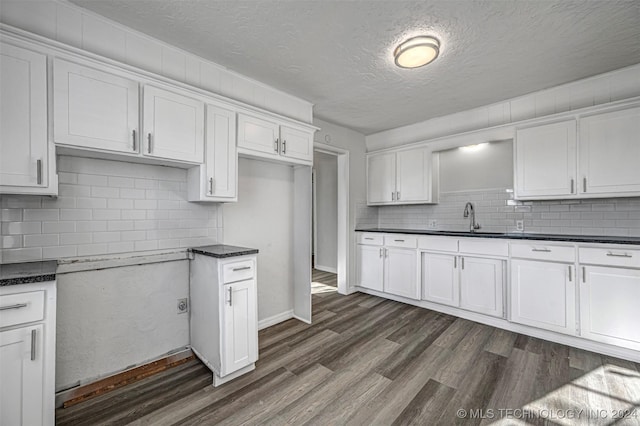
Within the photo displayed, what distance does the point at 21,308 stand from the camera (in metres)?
1.33

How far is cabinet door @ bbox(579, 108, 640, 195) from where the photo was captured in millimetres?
2428

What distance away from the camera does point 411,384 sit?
2.00 meters

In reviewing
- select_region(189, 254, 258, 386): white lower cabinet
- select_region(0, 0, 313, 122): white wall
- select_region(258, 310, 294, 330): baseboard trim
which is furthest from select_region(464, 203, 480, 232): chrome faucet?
select_region(189, 254, 258, 386): white lower cabinet

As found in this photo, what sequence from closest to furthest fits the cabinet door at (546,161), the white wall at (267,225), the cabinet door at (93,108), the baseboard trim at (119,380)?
the cabinet door at (93,108) < the baseboard trim at (119,380) < the cabinet door at (546,161) < the white wall at (267,225)

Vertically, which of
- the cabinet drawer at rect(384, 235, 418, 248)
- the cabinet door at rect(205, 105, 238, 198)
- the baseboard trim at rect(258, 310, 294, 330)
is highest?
the cabinet door at rect(205, 105, 238, 198)

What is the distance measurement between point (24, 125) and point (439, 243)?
12.4 feet

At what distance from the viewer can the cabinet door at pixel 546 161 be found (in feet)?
8.95

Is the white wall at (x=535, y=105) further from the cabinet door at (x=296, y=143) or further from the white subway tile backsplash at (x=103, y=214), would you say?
the white subway tile backsplash at (x=103, y=214)

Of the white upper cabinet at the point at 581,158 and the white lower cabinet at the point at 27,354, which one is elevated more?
the white upper cabinet at the point at 581,158

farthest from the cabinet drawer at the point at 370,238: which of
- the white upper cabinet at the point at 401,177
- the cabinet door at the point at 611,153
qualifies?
the cabinet door at the point at 611,153

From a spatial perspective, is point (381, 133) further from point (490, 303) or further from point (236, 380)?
point (236, 380)

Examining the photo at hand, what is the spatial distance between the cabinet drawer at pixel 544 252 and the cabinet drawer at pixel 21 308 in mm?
3785

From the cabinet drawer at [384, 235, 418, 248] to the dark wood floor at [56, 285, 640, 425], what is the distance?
1.18 meters

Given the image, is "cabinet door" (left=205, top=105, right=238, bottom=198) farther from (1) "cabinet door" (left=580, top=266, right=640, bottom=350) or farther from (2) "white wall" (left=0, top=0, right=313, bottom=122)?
(1) "cabinet door" (left=580, top=266, right=640, bottom=350)
